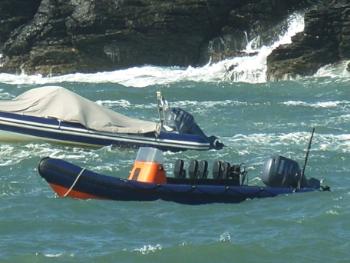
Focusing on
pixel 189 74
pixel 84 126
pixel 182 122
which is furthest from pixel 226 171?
pixel 189 74

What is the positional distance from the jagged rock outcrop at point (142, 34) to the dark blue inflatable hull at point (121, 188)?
23468 millimetres

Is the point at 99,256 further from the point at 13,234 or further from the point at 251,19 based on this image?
the point at 251,19

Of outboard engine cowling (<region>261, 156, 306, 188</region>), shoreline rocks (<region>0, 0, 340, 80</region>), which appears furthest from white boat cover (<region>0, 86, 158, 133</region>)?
shoreline rocks (<region>0, 0, 340, 80</region>)

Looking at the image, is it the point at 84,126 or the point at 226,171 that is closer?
the point at 226,171

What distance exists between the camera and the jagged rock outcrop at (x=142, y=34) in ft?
139

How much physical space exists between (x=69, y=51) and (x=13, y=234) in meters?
25.8

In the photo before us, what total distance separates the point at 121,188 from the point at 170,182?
1.10 m

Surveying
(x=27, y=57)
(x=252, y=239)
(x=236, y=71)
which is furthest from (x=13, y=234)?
(x=27, y=57)

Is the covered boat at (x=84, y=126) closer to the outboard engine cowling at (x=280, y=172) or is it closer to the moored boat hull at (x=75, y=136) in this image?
the moored boat hull at (x=75, y=136)

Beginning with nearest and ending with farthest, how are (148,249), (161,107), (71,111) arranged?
(148,249)
(71,111)
(161,107)

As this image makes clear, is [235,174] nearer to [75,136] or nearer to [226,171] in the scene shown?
[226,171]

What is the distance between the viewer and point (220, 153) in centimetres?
2439

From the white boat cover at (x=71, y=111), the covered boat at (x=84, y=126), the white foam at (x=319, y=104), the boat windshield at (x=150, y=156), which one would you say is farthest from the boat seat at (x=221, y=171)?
the white foam at (x=319, y=104)

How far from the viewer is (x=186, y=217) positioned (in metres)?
18.0
